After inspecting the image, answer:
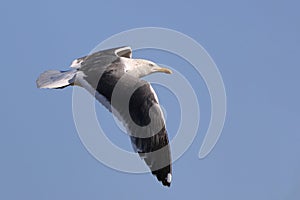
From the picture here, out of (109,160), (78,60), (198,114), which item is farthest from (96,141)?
(78,60)

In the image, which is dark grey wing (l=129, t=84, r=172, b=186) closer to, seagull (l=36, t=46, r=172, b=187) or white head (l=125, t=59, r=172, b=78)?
seagull (l=36, t=46, r=172, b=187)

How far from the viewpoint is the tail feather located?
277 inches

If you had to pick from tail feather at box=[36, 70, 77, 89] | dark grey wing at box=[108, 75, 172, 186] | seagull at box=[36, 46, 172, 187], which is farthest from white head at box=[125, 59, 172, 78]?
dark grey wing at box=[108, 75, 172, 186]

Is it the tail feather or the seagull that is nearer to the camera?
the seagull

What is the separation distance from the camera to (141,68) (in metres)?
7.74

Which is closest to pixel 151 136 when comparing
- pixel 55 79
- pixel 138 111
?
pixel 138 111

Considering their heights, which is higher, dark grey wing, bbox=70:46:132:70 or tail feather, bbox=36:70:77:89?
dark grey wing, bbox=70:46:132:70

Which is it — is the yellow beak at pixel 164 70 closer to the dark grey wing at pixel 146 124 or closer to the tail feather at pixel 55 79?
the tail feather at pixel 55 79

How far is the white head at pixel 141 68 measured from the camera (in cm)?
738

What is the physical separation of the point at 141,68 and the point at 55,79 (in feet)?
3.44

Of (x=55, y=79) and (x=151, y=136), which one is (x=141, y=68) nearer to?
(x=55, y=79)

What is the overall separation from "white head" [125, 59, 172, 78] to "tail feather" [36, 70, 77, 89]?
64 centimetres

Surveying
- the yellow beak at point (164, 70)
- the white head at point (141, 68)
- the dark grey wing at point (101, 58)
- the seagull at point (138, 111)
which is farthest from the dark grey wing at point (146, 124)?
the yellow beak at point (164, 70)

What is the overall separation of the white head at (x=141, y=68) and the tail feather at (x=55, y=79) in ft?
2.10
